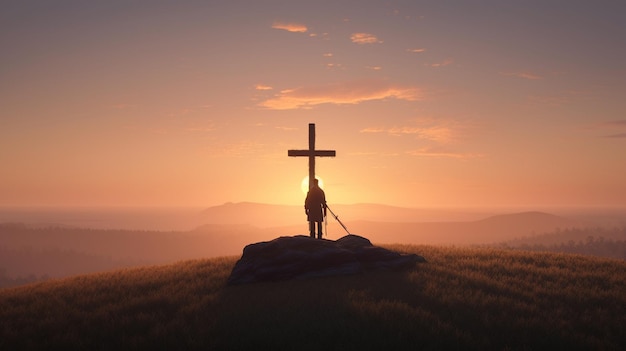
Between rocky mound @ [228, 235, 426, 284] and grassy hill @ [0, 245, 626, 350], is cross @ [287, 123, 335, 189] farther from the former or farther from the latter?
grassy hill @ [0, 245, 626, 350]

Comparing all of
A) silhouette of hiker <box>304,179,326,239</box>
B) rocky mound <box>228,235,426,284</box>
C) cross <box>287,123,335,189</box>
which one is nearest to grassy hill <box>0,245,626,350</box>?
rocky mound <box>228,235,426,284</box>

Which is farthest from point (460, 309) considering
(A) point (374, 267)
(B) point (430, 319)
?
(A) point (374, 267)

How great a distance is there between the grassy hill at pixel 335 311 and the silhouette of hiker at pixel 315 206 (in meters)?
5.20

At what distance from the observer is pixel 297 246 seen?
17469mm

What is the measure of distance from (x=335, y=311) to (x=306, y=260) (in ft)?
15.5

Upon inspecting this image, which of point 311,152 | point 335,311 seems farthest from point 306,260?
point 311,152

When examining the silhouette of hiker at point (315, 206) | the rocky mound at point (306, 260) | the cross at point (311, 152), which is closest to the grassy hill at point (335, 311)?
the rocky mound at point (306, 260)

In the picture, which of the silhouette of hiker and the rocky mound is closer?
the rocky mound

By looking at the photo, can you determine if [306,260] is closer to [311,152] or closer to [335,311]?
[335,311]

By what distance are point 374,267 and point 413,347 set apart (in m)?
7.26

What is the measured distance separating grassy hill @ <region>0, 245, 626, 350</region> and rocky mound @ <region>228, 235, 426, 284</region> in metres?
0.63

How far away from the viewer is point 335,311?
12.1 meters

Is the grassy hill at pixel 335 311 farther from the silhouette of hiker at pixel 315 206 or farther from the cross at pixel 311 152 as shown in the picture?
the cross at pixel 311 152

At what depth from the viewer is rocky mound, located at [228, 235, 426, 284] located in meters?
16.1
